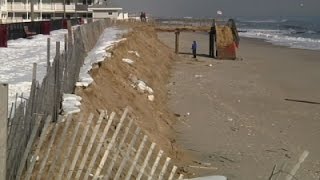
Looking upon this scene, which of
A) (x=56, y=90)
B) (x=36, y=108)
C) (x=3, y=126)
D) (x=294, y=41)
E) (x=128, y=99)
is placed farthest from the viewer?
(x=294, y=41)

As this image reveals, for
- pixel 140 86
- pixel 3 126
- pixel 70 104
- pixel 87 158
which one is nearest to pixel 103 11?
pixel 140 86

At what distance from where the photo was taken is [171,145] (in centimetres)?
1339

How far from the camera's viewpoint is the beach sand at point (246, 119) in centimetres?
1282

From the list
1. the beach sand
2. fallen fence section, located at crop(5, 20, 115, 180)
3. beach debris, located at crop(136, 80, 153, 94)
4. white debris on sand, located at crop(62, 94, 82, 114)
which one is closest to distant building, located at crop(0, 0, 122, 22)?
the beach sand

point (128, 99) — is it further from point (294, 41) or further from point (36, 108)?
point (294, 41)

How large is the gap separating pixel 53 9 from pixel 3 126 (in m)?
89.2

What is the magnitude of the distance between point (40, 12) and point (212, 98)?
69.6 m

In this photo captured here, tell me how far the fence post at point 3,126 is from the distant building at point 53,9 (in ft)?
233

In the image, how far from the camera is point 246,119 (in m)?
18.5

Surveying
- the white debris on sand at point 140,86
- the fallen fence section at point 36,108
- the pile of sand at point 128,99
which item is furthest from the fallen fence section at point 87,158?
the white debris on sand at point 140,86

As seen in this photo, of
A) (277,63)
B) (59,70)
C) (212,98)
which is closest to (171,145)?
(59,70)

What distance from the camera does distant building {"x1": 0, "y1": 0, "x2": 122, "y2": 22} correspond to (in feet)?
272

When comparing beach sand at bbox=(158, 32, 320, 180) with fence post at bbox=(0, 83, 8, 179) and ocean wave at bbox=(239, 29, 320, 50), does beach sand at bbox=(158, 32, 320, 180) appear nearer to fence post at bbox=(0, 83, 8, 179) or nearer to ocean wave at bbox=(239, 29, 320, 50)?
fence post at bbox=(0, 83, 8, 179)

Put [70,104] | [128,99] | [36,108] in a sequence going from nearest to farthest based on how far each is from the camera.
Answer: [36,108]
[70,104]
[128,99]
